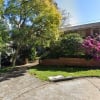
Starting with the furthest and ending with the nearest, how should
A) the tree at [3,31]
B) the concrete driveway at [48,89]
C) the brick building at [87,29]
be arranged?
the brick building at [87,29] < the tree at [3,31] < the concrete driveway at [48,89]

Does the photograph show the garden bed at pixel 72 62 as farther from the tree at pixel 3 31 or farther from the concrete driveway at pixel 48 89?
the concrete driveway at pixel 48 89

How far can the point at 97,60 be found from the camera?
19.4m

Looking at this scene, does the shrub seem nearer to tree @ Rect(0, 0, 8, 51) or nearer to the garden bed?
the garden bed

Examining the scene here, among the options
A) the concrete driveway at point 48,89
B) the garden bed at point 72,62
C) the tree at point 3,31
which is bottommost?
the concrete driveway at point 48,89

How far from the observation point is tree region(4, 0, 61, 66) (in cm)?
1989

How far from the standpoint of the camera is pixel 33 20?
20.5 m

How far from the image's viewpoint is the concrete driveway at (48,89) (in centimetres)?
1198

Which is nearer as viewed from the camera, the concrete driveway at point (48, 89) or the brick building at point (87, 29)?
the concrete driveway at point (48, 89)

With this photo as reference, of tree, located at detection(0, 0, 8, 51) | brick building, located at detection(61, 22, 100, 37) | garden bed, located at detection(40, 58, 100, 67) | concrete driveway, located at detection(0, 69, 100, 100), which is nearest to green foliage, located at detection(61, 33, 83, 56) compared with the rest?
garden bed, located at detection(40, 58, 100, 67)

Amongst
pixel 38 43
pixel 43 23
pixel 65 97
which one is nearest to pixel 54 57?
pixel 38 43

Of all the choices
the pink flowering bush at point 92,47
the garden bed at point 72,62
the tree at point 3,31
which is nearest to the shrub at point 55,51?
the garden bed at point 72,62

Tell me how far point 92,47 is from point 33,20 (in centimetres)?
493

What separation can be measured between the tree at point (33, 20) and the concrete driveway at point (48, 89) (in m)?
5.87

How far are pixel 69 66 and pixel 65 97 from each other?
874 centimetres
